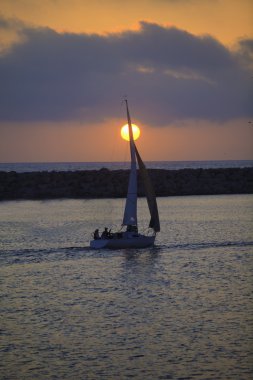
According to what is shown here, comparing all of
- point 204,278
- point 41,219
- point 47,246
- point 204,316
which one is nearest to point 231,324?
point 204,316

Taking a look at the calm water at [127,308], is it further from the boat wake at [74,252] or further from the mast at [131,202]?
the mast at [131,202]

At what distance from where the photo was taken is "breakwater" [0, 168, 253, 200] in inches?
4134

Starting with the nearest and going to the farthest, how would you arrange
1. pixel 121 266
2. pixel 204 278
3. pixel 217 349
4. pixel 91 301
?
pixel 217 349, pixel 91 301, pixel 204 278, pixel 121 266

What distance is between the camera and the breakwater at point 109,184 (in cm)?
10500

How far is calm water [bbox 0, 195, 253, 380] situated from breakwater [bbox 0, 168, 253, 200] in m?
49.1

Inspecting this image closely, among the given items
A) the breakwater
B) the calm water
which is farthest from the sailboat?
the breakwater

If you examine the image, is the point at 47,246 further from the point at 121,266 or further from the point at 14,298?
the point at 14,298

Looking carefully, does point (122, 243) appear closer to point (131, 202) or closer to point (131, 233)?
point (131, 233)

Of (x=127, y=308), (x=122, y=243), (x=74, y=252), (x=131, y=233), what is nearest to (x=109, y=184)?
(x=131, y=233)

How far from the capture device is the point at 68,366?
20.7m

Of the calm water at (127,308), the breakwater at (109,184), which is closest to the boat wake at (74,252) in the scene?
the calm water at (127,308)

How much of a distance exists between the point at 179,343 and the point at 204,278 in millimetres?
12376

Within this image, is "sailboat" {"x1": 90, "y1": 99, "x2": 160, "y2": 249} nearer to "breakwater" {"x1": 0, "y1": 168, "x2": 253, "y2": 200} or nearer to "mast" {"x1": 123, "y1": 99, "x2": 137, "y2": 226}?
"mast" {"x1": 123, "y1": 99, "x2": 137, "y2": 226}

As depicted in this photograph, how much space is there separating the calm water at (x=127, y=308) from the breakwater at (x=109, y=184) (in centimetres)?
4905
